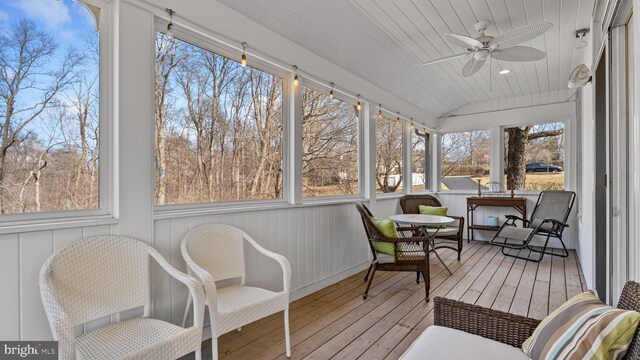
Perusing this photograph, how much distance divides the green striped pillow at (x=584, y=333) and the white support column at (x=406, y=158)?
4.29 m

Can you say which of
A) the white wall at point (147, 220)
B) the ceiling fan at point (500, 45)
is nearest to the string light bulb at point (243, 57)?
the white wall at point (147, 220)

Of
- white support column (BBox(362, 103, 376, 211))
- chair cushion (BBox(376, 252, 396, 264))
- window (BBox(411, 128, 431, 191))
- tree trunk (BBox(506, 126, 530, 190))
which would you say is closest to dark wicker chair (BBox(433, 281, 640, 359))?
chair cushion (BBox(376, 252, 396, 264))

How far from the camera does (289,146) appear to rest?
3.07 meters

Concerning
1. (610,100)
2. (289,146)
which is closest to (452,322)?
(610,100)

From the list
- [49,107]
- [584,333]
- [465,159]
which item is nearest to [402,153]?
[465,159]

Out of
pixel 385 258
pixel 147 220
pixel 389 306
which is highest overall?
pixel 147 220

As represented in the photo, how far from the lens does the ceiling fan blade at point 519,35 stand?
234 cm

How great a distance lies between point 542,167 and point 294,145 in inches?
188

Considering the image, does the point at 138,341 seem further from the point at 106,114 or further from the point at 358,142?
the point at 358,142

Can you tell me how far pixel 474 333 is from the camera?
1412mm

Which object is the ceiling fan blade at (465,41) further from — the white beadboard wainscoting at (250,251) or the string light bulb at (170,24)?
the string light bulb at (170,24)

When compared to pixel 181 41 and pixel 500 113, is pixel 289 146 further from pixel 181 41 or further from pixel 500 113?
pixel 500 113

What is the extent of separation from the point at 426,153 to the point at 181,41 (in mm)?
5146

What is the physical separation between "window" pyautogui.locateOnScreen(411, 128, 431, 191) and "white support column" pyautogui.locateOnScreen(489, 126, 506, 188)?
3.76 ft
